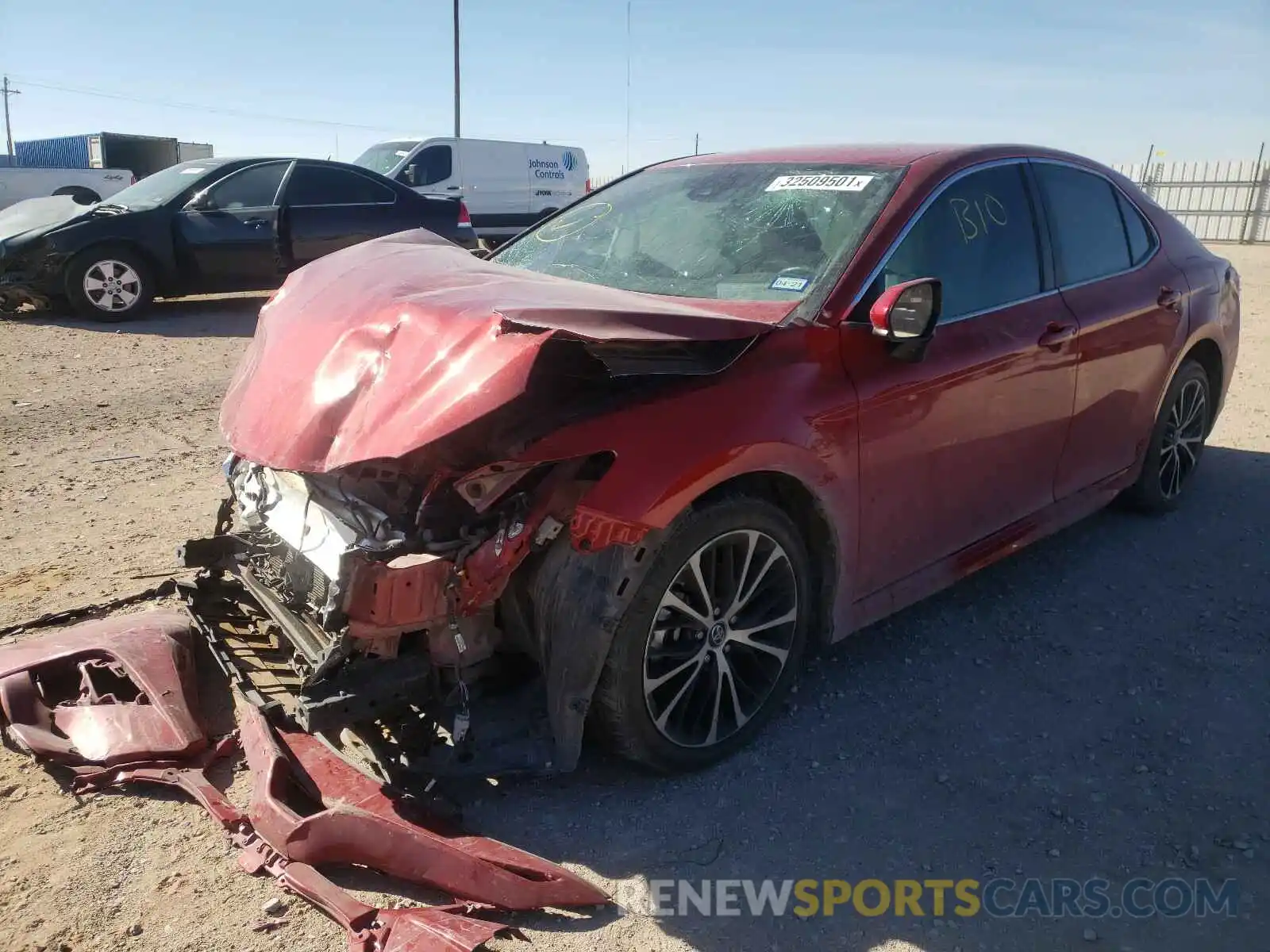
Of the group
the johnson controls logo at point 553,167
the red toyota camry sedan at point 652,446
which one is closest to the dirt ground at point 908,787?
the red toyota camry sedan at point 652,446

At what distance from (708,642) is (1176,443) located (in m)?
3.42

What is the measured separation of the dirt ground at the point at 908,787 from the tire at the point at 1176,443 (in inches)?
6.0

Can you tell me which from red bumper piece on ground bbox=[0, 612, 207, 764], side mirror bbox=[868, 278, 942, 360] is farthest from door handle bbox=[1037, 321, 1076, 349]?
red bumper piece on ground bbox=[0, 612, 207, 764]

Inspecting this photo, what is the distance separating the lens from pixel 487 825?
8.91 ft

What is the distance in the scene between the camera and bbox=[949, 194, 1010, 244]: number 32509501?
3576mm

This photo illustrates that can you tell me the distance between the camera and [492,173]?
1656 centimetres

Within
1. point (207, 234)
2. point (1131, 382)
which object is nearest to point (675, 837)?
point (1131, 382)

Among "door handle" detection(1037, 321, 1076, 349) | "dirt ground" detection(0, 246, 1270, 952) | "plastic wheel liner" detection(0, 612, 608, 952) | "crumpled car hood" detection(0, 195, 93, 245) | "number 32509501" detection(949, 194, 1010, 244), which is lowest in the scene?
"dirt ground" detection(0, 246, 1270, 952)

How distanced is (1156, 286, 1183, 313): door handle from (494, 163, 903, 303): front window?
6.04 ft

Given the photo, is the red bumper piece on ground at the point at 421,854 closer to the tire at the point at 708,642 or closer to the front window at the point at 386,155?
the tire at the point at 708,642

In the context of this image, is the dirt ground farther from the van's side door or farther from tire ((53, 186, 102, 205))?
tire ((53, 186, 102, 205))

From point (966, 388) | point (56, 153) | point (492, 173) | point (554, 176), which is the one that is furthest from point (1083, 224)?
point (56, 153)

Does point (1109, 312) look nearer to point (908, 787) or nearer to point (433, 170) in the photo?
point (908, 787)

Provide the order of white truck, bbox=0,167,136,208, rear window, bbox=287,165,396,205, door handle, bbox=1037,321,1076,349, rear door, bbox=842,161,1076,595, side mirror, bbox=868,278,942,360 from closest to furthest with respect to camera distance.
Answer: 1. side mirror, bbox=868,278,942,360
2. rear door, bbox=842,161,1076,595
3. door handle, bbox=1037,321,1076,349
4. rear window, bbox=287,165,396,205
5. white truck, bbox=0,167,136,208
